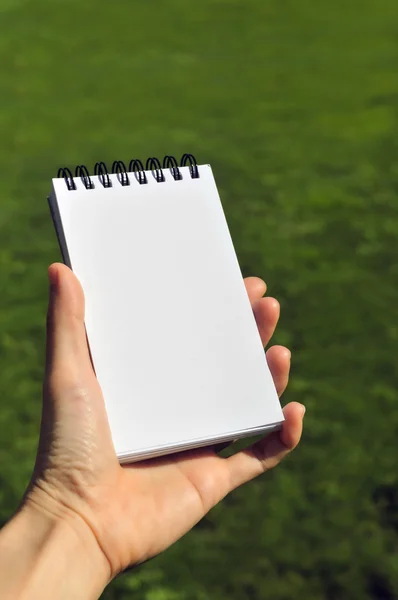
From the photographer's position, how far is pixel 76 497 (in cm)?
221

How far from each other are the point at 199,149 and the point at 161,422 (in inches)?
142

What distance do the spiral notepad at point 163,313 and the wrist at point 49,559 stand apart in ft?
0.88

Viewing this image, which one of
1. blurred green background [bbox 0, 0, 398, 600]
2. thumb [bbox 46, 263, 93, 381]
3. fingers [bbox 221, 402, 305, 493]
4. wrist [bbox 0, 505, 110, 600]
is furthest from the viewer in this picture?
blurred green background [bbox 0, 0, 398, 600]

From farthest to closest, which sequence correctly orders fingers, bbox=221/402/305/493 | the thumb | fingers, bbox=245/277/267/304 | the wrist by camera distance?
1. fingers, bbox=245/277/267/304
2. fingers, bbox=221/402/305/493
3. the thumb
4. the wrist

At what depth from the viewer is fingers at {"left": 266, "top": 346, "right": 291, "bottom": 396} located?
2490 millimetres

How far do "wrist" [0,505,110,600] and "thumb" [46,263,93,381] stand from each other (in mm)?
438

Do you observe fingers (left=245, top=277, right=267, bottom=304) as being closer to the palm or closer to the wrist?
the palm

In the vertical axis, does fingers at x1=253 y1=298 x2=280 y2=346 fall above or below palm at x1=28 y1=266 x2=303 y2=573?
above

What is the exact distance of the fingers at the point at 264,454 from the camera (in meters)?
2.39

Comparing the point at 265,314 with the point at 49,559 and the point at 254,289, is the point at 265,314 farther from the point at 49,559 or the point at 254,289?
the point at 49,559

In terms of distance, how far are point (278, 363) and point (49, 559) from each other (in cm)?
96

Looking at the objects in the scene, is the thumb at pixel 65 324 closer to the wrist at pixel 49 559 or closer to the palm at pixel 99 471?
the palm at pixel 99 471

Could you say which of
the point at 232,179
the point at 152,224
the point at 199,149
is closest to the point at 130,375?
the point at 152,224

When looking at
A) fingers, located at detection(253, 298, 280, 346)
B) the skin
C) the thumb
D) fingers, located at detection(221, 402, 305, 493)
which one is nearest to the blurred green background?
fingers, located at detection(221, 402, 305, 493)
